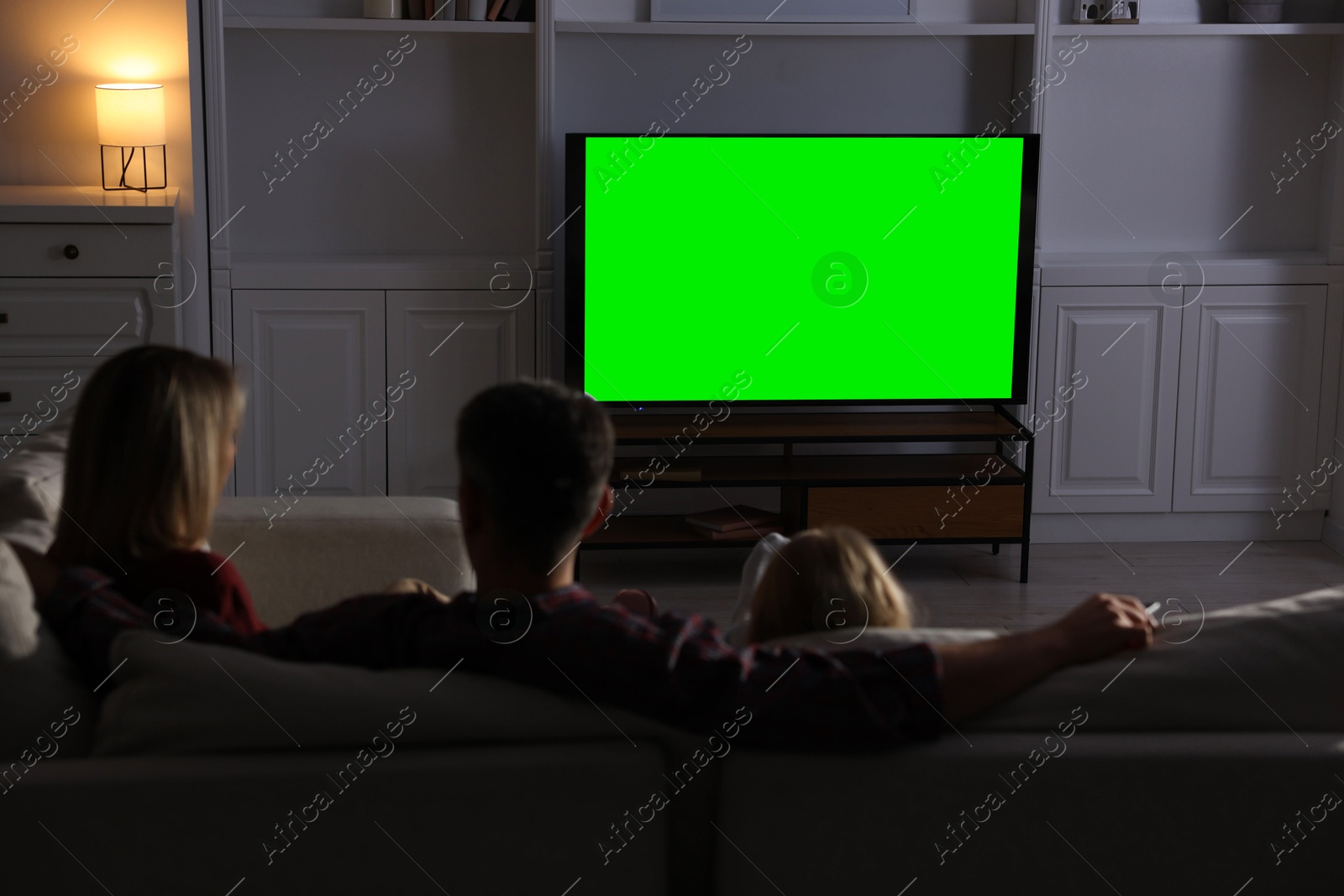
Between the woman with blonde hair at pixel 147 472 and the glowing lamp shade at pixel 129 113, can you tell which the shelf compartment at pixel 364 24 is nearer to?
the glowing lamp shade at pixel 129 113

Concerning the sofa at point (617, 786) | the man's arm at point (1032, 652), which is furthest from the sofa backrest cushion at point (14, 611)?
the man's arm at point (1032, 652)

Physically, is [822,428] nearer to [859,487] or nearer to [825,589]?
[859,487]

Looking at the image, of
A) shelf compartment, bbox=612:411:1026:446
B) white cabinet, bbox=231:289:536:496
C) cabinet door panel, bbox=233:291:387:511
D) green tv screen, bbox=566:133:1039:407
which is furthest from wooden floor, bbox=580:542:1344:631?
cabinet door panel, bbox=233:291:387:511

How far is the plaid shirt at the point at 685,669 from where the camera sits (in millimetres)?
1170

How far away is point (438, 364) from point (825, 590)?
2.58 m

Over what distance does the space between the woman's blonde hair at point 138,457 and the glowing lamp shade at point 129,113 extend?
258cm

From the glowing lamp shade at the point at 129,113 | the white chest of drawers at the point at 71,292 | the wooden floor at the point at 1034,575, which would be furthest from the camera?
the glowing lamp shade at the point at 129,113

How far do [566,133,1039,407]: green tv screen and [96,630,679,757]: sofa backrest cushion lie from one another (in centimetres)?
252

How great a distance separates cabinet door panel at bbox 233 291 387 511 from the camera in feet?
12.2

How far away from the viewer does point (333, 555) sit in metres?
2.30

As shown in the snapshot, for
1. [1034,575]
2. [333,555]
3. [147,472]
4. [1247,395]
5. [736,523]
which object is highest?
[147,472]

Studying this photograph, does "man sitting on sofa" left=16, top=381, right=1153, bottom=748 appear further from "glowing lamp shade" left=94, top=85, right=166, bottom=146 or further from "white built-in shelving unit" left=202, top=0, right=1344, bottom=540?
"glowing lamp shade" left=94, top=85, right=166, bottom=146

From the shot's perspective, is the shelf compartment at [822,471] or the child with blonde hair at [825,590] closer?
the child with blonde hair at [825,590]

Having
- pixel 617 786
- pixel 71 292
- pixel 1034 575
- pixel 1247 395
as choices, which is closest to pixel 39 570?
pixel 617 786
